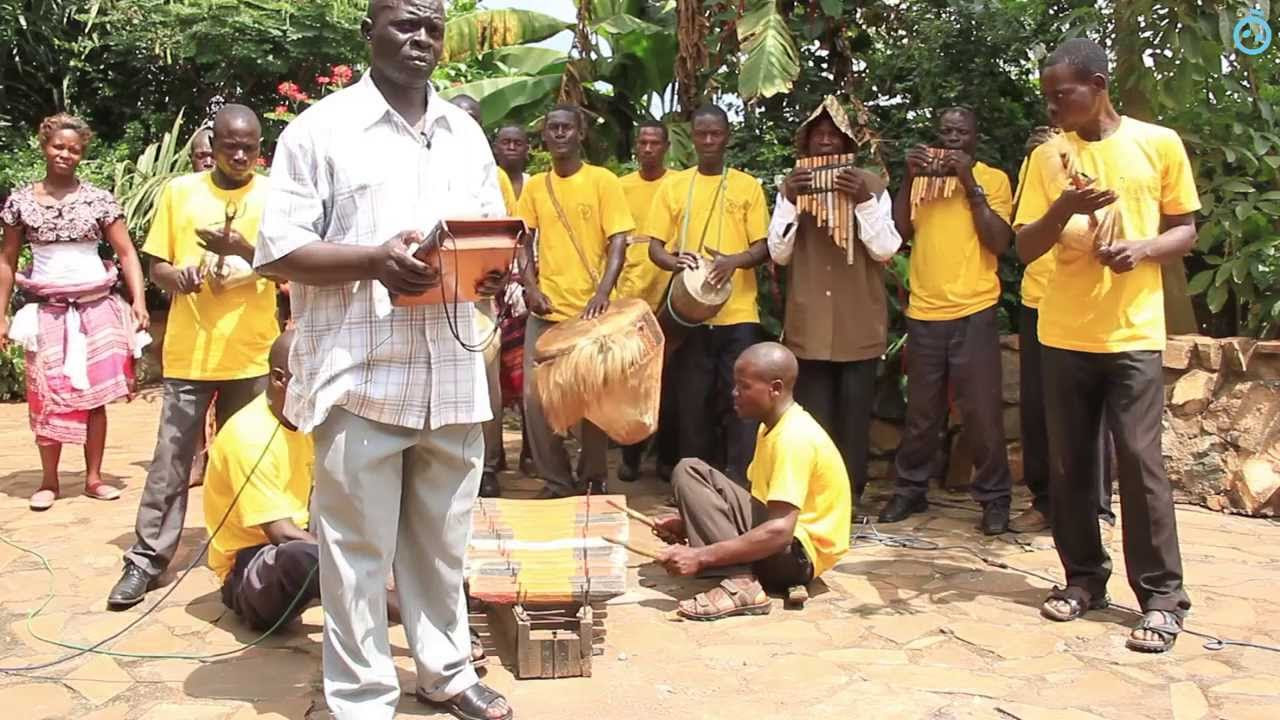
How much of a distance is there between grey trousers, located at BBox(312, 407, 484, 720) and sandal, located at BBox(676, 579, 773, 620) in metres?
1.32

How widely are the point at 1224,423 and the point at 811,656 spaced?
11.8ft

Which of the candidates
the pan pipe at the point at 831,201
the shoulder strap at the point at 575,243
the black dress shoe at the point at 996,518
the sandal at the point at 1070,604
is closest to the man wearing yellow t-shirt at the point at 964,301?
the black dress shoe at the point at 996,518

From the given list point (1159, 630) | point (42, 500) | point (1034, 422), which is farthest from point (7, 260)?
point (1159, 630)

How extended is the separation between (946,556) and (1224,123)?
10.1ft

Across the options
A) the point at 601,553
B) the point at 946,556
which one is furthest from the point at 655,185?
the point at 601,553

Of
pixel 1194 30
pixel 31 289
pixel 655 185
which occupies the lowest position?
pixel 31 289

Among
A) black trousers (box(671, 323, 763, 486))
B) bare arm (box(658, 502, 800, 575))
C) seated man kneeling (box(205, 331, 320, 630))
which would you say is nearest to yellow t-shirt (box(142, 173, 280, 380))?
seated man kneeling (box(205, 331, 320, 630))

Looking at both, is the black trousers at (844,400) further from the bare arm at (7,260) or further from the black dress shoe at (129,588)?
the bare arm at (7,260)

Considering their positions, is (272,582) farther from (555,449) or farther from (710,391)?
(710,391)

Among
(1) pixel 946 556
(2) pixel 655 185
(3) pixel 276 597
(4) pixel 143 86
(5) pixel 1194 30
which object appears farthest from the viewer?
(4) pixel 143 86

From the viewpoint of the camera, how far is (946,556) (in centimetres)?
586

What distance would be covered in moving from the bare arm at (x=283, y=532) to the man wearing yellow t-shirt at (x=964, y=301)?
10.5 feet

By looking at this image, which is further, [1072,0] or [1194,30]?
[1072,0]

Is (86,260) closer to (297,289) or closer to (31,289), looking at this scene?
(31,289)
